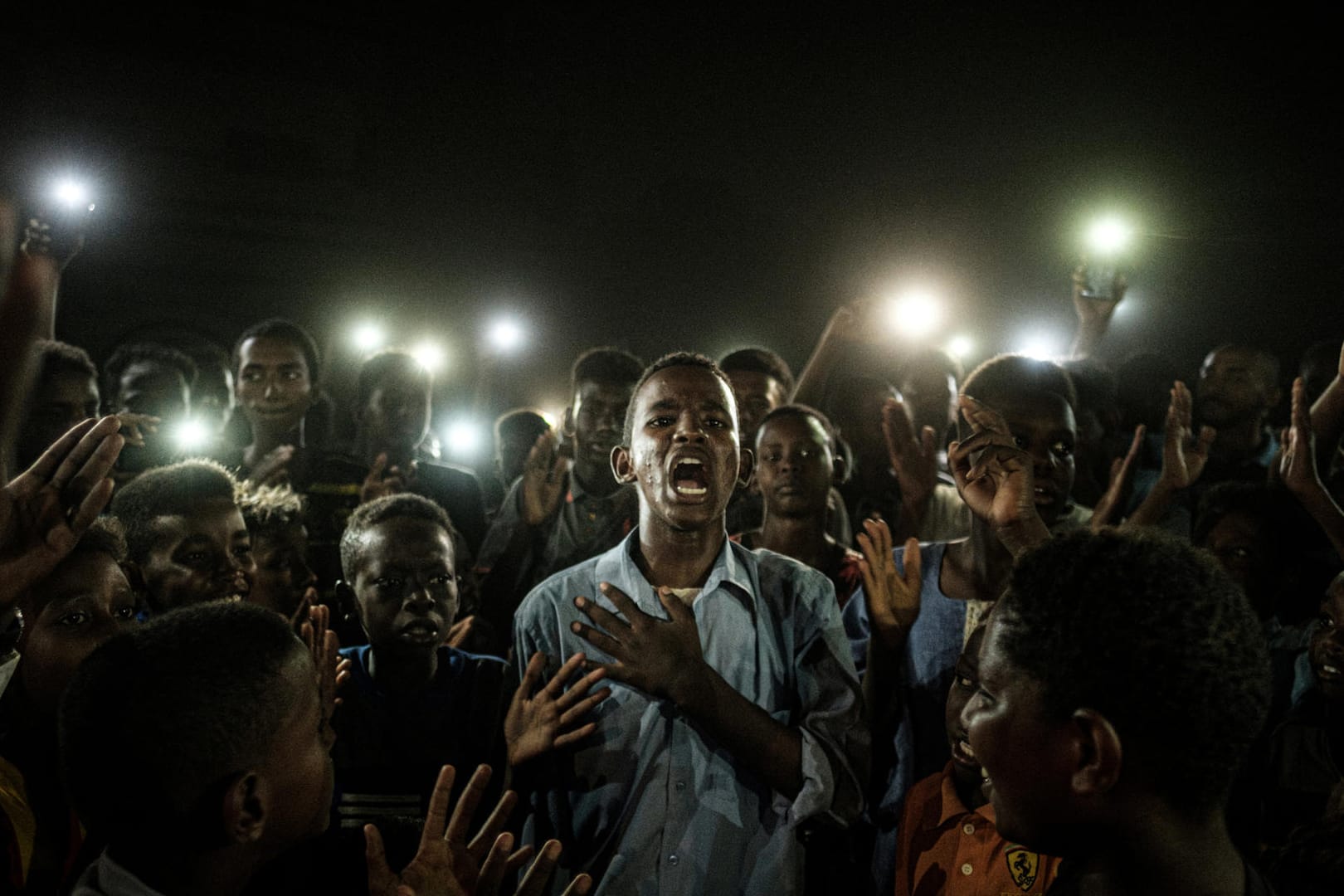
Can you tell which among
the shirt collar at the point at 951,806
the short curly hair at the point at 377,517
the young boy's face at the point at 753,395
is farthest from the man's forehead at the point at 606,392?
the shirt collar at the point at 951,806

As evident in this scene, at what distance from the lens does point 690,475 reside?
9.54 feet

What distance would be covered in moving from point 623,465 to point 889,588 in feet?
3.01

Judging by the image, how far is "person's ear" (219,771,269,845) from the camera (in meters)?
1.78

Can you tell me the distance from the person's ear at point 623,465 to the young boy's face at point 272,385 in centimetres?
268

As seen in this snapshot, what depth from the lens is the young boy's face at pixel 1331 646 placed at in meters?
2.83

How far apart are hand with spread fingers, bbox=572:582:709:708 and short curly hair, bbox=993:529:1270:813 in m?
0.99

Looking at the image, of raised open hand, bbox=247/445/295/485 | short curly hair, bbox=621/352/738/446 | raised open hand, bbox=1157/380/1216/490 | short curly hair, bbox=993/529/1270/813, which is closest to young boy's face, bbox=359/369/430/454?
raised open hand, bbox=247/445/295/485

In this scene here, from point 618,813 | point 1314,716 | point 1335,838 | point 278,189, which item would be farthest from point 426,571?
point 278,189

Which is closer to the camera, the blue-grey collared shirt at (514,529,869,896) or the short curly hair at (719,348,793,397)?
the blue-grey collared shirt at (514,529,869,896)

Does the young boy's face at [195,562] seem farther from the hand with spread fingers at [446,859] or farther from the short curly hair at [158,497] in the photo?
the hand with spread fingers at [446,859]

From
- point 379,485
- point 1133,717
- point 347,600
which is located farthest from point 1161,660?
point 379,485

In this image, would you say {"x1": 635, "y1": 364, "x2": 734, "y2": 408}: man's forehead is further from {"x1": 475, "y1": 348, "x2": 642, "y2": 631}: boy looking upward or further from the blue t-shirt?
{"x1": 475, "y1": 348, "x2": 642, "y2": 631}: boy looking upward

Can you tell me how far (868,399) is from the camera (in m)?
5.34

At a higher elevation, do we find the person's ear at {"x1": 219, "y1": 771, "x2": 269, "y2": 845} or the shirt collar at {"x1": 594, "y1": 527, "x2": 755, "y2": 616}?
the shirt collar at {"x1": 594, "y1": 527, "x2": 755, "y2": 616}
